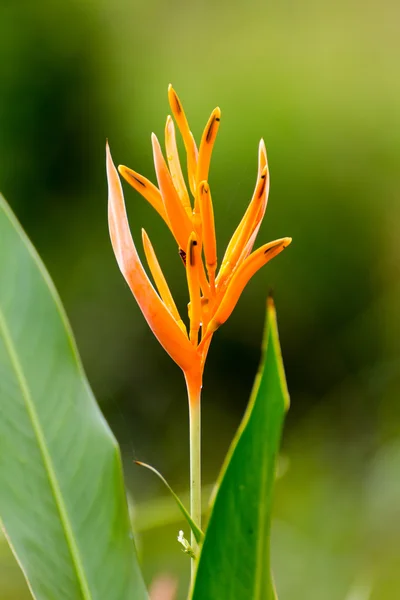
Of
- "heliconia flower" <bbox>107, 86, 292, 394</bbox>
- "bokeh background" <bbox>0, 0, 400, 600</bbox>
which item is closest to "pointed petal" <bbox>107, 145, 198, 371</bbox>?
"heliconia flower" <bbox>107, 86, 292, 394</bbox>

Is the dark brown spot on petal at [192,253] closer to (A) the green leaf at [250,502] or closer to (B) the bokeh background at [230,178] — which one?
(A) the green leaf at [250,502]

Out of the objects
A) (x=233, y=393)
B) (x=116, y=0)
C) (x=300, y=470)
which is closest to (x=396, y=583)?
(x=300, y=470)

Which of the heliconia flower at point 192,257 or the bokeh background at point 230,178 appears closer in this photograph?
the heliconia flower at point 192,257

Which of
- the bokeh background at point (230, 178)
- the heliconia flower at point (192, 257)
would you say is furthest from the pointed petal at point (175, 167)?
the bokeh background at point (230, 178)

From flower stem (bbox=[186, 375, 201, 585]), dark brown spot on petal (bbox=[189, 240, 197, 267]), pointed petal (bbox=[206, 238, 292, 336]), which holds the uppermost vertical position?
dark brown spot on petal (bbox=[189, 240, 197, 267])

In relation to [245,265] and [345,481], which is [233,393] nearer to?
[345,481]

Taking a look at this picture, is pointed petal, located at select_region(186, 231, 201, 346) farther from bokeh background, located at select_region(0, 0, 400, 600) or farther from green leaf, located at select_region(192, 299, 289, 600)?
bokeh background, located at select_region(0, 0, 400, 600)

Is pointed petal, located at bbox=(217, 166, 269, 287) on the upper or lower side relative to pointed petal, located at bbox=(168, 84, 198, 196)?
lower

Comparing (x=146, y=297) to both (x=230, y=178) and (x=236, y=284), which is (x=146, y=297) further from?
(x=230, y=178)
